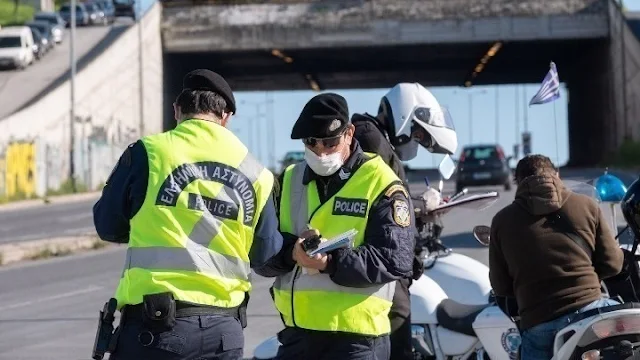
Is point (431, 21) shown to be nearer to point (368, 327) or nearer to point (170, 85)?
point (170, 85)

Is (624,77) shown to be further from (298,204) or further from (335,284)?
(335,284)

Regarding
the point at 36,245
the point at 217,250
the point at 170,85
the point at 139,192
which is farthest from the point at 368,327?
the point at 170,85

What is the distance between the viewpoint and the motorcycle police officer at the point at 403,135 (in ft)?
19.6

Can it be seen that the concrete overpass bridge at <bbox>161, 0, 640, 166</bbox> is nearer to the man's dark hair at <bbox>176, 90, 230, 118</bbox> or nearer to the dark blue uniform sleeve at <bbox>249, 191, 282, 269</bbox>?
the dark blue uniform sleeve at <bbox>249, 191, 282, 269</bbox>

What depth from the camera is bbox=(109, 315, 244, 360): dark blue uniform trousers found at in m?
4.36

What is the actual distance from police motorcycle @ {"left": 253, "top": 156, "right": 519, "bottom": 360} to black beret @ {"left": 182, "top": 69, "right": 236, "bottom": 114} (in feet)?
7.04

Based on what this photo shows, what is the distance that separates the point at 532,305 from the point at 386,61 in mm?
47709

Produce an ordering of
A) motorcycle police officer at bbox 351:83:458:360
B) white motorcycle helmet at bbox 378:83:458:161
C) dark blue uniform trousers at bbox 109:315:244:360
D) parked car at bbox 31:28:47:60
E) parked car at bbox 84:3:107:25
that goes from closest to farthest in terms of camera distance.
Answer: dark blue uniform trousers at bbox 109:315:244:360 < motorcycle police officer at bbox 351:83:458:360 < white motorcycle helmet at bbox 378:83:458:161 < parked car at bbox 31:28:47:60 < parked car at bbox 84:3:107:25

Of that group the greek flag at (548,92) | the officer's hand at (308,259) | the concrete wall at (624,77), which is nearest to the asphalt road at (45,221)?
the greek flag at (548,92)

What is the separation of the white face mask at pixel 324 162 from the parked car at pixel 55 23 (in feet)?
179

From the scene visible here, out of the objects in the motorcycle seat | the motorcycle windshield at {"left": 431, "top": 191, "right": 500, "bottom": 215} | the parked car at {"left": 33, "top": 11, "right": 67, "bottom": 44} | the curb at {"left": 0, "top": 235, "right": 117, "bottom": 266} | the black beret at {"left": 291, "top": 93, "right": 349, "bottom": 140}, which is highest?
the black beret at {"left": 291, "top": 93, "right": 349, "bottom": 140}

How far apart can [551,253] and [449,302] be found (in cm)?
135

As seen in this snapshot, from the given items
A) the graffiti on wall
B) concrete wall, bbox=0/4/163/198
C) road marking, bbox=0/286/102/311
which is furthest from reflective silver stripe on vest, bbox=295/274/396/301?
concrete wall, bbox=0/4/163/198

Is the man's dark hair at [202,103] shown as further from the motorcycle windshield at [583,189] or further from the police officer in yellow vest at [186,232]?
the motorcycle windshield at [583,189]
